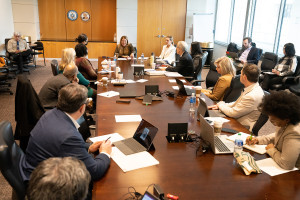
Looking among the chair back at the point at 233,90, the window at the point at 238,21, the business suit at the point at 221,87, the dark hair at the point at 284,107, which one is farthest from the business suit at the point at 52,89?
the window at the point at 238,21

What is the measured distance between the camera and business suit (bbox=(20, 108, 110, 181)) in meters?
1.81

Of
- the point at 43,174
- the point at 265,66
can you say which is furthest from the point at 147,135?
the point at 265,66

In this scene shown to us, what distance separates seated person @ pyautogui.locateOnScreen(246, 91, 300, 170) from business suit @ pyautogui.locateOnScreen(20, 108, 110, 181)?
1.27 m

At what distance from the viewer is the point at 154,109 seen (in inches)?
127

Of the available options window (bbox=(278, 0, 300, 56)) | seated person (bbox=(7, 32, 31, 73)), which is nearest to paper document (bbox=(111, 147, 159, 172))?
window (bbox=(278, 0, 300, 56))

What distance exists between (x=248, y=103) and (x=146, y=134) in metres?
1.40

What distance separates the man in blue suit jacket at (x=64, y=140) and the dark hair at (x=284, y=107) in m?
1.28

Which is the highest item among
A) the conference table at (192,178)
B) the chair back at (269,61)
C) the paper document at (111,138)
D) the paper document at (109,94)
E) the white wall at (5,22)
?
the white wall at (5,22)

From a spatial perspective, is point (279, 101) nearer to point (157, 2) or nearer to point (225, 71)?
point (225, 71)

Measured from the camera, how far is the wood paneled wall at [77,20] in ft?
36.0

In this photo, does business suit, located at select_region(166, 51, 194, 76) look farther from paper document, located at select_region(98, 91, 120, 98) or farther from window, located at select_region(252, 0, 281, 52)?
window, located at select_region(252, 0, 281, 52)

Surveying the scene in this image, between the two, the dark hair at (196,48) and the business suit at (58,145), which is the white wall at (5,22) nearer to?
the dark hair at (196,48)

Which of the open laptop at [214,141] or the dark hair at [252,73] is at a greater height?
the dark hair at [252,73]

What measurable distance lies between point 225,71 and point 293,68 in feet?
9.20
